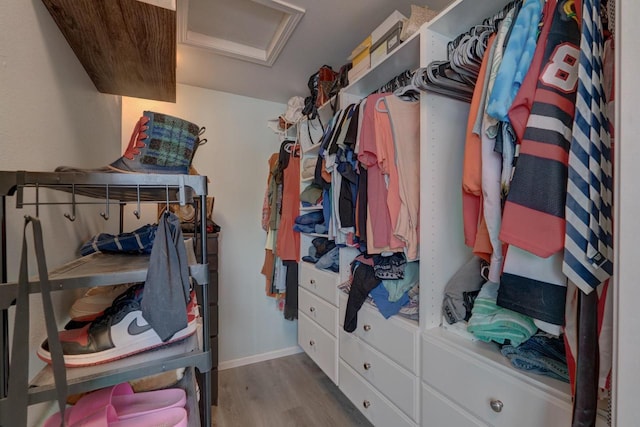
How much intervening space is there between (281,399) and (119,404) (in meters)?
1.46

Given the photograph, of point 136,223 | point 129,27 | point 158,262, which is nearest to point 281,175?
point 136,223

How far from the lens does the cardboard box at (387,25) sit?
4.08ft

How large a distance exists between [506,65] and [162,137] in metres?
0.92

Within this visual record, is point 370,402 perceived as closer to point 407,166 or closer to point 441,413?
point 441,413

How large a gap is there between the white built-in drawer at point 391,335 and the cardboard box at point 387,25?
1272mm

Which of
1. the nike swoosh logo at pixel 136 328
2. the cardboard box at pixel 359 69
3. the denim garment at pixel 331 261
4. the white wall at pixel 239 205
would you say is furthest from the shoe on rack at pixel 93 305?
the white wall at pixel 239 205

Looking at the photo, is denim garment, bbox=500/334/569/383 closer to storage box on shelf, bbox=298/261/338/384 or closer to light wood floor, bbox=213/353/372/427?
storage box on shelf, bbox=298/261/338/384

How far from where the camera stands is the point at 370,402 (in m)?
1.31

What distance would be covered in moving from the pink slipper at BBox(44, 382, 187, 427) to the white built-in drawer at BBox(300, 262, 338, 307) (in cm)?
103

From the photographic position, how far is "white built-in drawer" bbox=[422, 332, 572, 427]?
686mm

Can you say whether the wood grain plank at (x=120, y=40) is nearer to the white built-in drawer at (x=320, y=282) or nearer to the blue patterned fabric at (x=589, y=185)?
the blue patterned fabric at (x=589, y=185)

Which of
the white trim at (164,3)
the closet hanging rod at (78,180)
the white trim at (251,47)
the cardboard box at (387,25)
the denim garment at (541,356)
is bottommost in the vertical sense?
the denim garment at (541,356)

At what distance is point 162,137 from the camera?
767 millimetres

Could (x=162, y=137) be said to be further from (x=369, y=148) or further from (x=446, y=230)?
(x=446, y=230)
